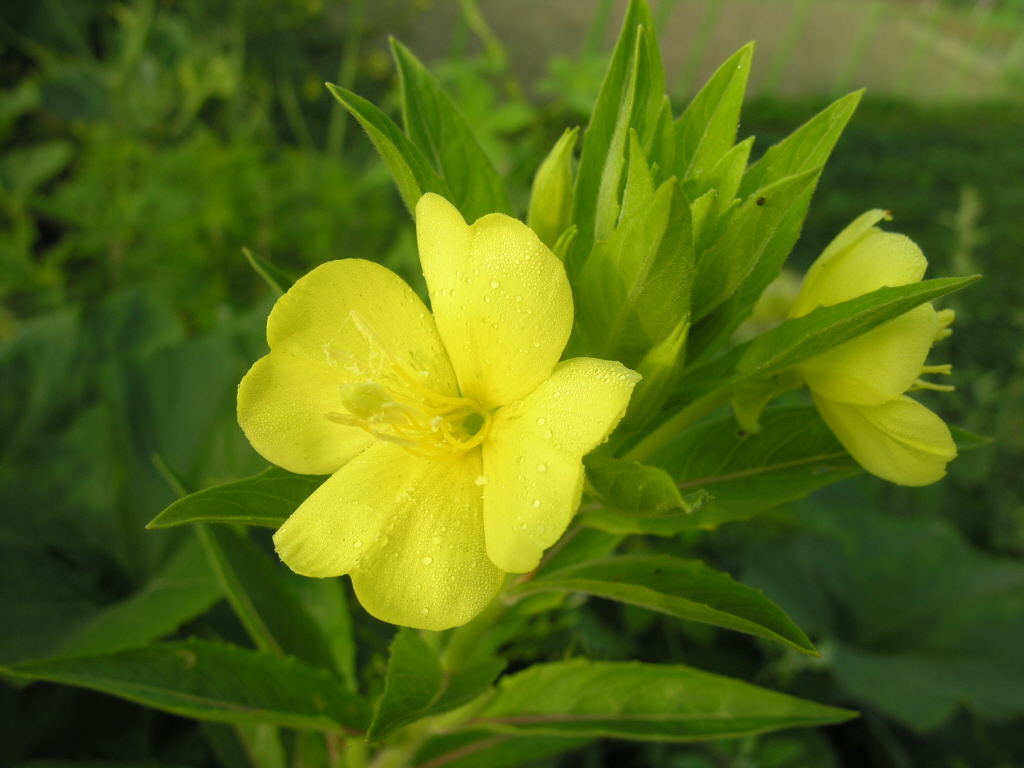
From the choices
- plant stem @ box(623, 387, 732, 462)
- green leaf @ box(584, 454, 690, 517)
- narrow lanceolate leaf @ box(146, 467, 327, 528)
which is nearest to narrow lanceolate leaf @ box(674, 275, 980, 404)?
plant stem @ box(623, 387, 732, 462)

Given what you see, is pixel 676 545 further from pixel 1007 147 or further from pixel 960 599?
pixel 1007 147

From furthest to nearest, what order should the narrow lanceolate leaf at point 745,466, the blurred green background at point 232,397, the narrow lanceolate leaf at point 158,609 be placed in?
the blurred green background at point 232,397, the narrow lanceolate leaf at point 158,609, the narrow lanceolate leaf at point 745,466

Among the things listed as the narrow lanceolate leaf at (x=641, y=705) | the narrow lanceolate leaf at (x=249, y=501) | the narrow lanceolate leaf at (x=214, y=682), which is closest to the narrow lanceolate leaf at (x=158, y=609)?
the narrow lanceolate leaf at (x=214, y=682)

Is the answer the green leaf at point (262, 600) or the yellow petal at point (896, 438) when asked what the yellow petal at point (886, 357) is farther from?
the green leaf at point (262, 600)

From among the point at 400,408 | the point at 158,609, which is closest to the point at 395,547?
the point at 400,408

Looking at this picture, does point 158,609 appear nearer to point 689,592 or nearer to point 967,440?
point 689,592
